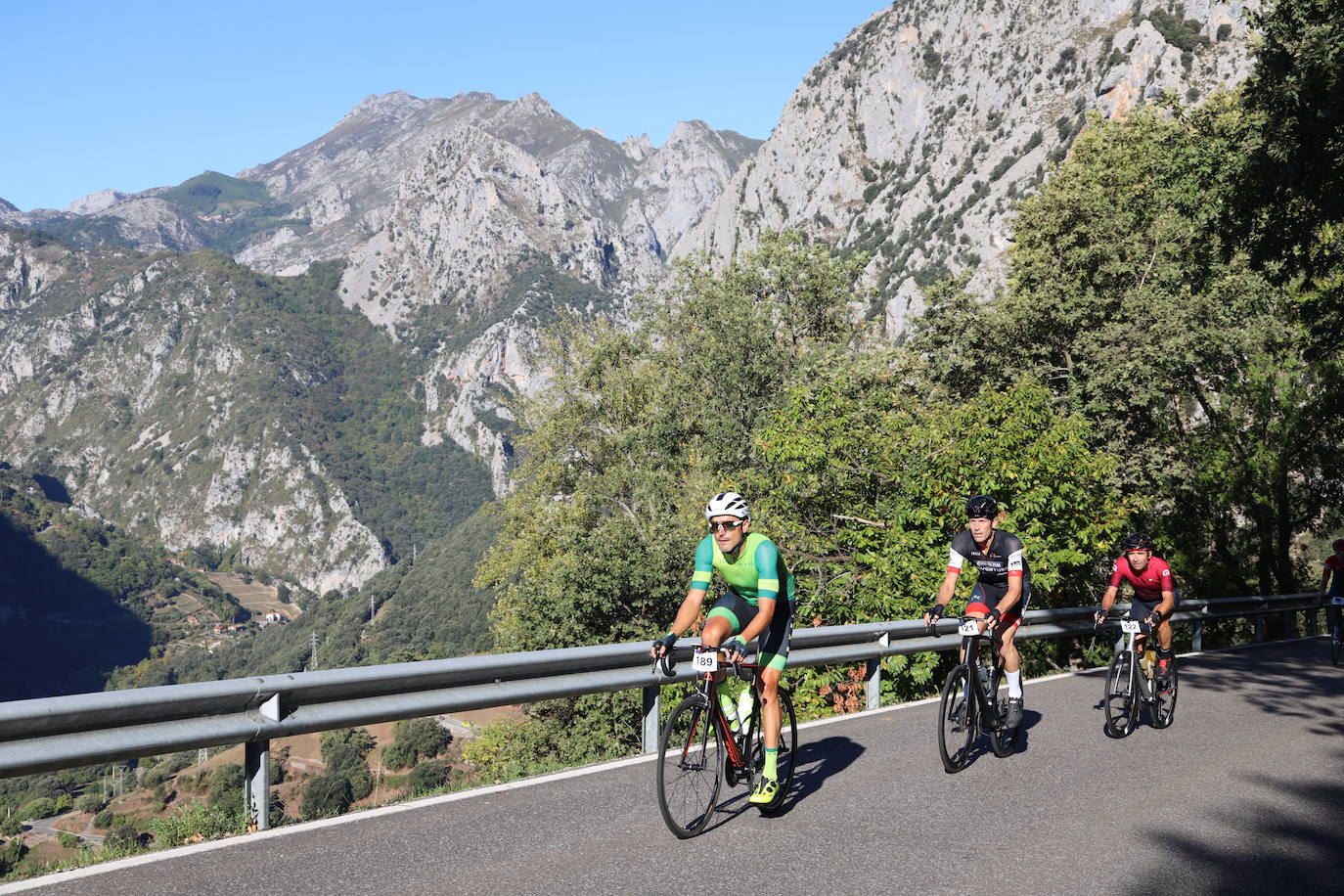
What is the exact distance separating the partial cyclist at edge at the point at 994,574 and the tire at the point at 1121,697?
1.23m

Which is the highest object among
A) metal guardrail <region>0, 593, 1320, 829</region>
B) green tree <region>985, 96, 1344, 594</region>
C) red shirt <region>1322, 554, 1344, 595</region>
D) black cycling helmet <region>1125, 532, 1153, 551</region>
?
green tree <region>985, 96, 1344, 594</region>

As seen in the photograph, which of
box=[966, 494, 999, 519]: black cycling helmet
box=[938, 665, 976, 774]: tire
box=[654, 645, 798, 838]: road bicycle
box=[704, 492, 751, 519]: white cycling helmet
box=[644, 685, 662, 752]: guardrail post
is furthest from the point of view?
box=[644, 685, 662, 752]: guardrail post

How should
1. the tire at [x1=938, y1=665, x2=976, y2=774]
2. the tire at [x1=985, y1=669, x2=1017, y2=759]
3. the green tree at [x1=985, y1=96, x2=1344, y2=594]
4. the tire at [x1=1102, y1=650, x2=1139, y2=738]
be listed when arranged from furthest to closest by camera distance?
the green tree at [x1=985, y1=96, x2=1344, y2=594] → the tire at [x1=1102, y1=650, x2=1139, y2=738] → the tire at [x1=985, y1=669, x2=1017, y2=759] → the tire at [x1=938, y1=665, x2=976, y2=774]

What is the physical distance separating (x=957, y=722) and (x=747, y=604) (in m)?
2.19

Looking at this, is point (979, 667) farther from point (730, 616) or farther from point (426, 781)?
point (426, 781)

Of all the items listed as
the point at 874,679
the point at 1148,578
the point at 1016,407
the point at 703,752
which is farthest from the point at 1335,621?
the point at 703,752

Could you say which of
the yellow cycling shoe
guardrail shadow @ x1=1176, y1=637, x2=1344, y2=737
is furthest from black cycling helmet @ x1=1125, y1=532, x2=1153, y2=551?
the yellow cycling shoe

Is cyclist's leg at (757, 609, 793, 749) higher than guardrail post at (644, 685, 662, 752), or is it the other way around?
cyclist's leg at (757, 609, 793, 749)

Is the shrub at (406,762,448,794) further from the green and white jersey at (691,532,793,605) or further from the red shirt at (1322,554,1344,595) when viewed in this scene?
the red shirt at (1322,554,1344,595)

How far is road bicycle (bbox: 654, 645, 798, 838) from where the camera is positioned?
17.3 feet

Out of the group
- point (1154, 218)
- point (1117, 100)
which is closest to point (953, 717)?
point (1154, 218)

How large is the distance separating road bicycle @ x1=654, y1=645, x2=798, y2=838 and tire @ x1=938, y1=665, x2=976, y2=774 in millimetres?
1532

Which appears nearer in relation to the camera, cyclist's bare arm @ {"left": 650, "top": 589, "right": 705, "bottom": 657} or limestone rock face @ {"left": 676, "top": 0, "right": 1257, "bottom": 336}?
cyclist's bare arm @ {"left": 650, "top": 589, "right": 705, "bottom": 657}

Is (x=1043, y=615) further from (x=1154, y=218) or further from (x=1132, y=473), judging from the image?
(x=1154, y=218)
